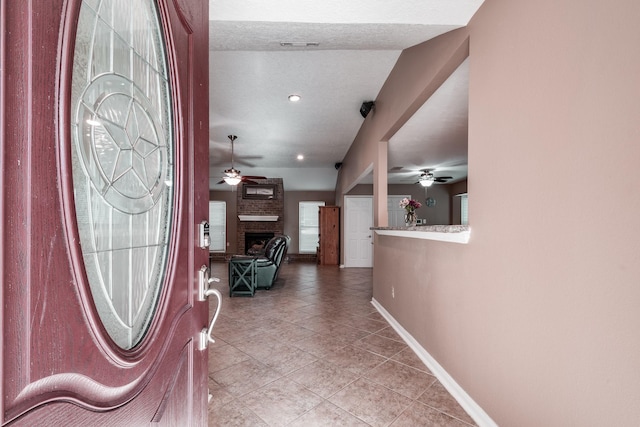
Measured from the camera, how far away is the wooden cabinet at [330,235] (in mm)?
8430

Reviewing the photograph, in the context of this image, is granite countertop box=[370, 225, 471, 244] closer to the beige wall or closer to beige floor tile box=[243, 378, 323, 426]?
the beige wall

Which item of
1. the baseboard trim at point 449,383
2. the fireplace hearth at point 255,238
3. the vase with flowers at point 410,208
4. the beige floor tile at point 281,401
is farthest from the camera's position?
the fireplace hearth at point 255,238

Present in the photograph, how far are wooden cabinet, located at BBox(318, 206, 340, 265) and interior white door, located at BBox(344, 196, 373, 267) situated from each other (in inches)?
16.0

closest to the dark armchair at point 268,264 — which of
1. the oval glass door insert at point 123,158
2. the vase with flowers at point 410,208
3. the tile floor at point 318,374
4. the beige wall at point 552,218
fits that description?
the tile floor at point 318,374

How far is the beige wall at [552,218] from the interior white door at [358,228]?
6200 mm

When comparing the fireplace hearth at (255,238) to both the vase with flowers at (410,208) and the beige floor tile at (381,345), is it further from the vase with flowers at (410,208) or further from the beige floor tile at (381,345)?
the beige floor tile at (381,345)

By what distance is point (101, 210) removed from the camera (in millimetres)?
553

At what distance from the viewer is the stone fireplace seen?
9.34m

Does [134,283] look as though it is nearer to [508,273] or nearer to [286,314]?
[508,273]

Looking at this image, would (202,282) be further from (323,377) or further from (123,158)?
(323,377)

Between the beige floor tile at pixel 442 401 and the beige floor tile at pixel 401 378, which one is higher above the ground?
the beige floor tile at pixel 442 401

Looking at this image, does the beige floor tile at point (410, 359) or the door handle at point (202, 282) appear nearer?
the door handle at point (202, 282)

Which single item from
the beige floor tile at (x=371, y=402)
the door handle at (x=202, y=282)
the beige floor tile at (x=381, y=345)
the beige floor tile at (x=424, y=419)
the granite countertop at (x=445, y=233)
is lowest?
the beige floor tile at (x=381, y=345)

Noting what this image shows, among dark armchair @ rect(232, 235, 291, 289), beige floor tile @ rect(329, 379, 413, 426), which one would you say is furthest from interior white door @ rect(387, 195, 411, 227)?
beige floor tile @ rect(329, 379, 413, 426)
